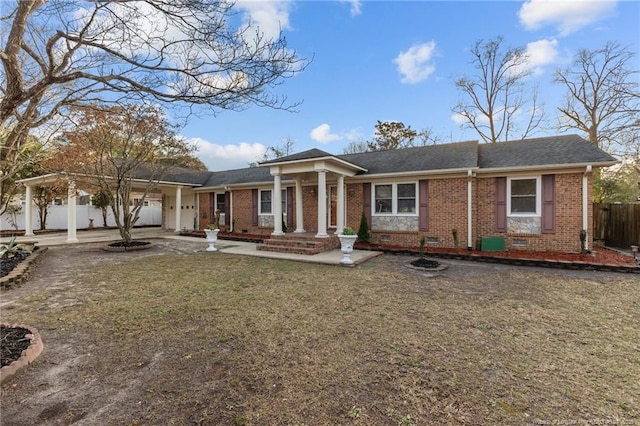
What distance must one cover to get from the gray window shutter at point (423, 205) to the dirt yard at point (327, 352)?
4352mm

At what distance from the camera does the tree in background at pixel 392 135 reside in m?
24.2

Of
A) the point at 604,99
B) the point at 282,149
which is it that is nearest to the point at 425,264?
the point at 604,99

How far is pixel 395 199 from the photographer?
11148mm

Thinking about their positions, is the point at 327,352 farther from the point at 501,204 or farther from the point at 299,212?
the point at 501,204

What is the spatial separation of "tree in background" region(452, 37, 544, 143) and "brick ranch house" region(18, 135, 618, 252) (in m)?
11.5

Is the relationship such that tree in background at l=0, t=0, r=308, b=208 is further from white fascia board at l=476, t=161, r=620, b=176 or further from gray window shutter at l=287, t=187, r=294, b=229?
gray window shutter at l=287, t=187, r=294, b=229

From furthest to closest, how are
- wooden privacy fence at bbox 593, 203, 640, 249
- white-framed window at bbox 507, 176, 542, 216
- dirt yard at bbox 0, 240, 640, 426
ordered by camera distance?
wooden privacy fence at bbox 593, 203, 640, 249
white-framed window at bbox 507, 176, 542, 216
dirt yard at bbox 0, 240, 640, 426

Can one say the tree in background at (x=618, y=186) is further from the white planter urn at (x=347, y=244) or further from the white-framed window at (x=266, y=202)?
the white-framed window at (x=266, y=202)

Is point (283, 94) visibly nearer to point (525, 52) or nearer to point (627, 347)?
point (627, 347)

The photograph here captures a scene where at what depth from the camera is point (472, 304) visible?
16.1ft

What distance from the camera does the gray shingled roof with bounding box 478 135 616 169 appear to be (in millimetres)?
8586

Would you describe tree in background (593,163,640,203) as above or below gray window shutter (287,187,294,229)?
above

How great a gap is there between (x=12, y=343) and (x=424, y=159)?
11.7m

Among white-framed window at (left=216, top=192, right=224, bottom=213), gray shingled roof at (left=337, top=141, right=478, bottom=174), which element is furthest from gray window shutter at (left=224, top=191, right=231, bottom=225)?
gray shingled roof at (left=337, top=141, right=478, bottom=174)
